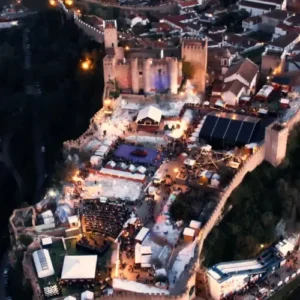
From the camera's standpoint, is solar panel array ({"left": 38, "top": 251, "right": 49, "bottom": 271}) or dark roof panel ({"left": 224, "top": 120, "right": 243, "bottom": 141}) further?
dark roof panel ({"left": 224, "top": 120, "right": 243, "bottom": 141})

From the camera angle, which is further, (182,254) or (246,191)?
(246,191)

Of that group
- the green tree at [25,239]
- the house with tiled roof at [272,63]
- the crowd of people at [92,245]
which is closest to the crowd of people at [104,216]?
the crowd of people at [92,245]

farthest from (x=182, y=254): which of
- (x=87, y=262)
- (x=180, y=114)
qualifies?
(x=180, y=114)

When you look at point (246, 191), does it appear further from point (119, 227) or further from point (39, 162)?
point (39, 162)

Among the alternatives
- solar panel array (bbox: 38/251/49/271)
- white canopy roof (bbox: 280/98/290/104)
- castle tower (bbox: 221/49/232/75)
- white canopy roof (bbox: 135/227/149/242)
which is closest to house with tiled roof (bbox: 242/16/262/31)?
castle tower (bbox: 221/49/232/75)

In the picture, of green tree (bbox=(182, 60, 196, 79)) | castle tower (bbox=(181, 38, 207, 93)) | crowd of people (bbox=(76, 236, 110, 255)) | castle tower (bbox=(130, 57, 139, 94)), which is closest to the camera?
crowd of people (bbox=(76, 236, 110, 255))

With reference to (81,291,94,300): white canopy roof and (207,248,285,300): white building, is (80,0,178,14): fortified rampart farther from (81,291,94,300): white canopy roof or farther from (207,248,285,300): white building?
(81,291,94,300): white canopy roof

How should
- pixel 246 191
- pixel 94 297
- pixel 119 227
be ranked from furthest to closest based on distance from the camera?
1. pixel 246 191
2. pixel 119 227
3. pixel 94 297
